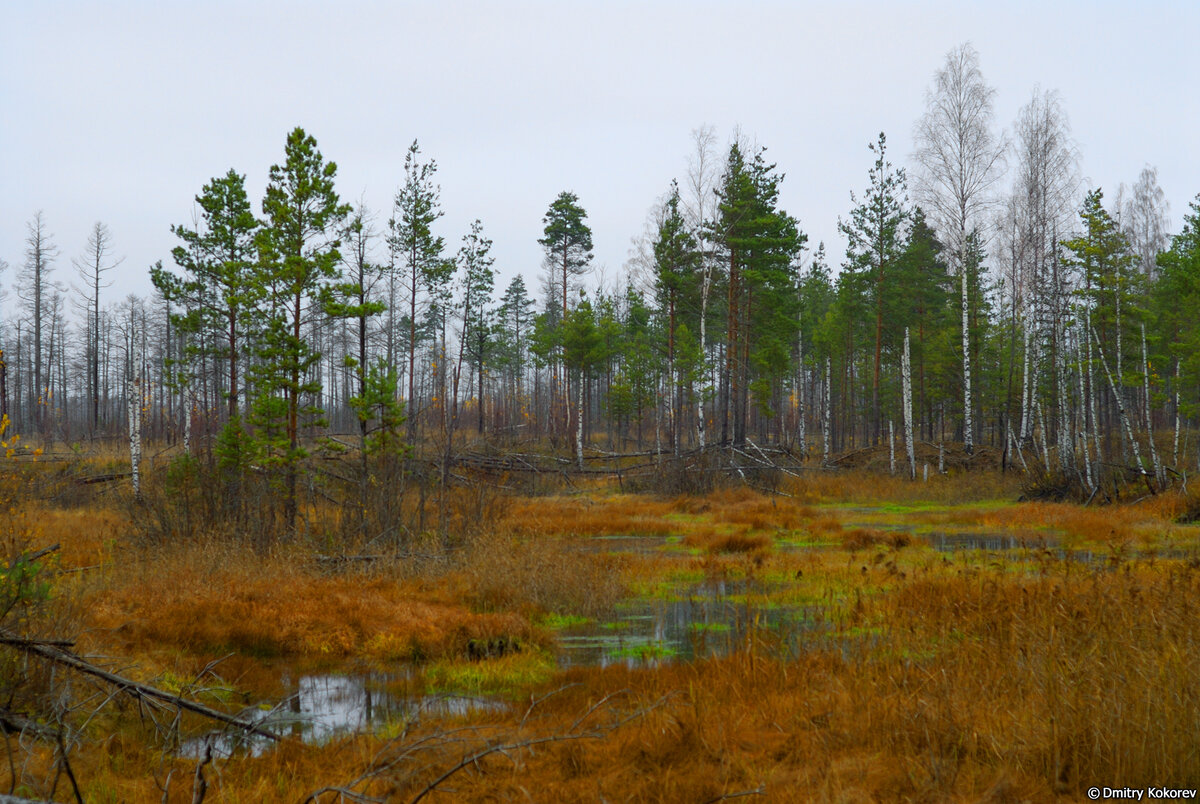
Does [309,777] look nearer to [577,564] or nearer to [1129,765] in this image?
[1129,765]

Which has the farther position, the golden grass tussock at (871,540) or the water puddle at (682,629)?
the golden grass tussock at (871,540)

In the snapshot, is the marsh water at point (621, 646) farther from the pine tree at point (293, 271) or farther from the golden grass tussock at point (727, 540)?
the pine tree at point (293, 271)

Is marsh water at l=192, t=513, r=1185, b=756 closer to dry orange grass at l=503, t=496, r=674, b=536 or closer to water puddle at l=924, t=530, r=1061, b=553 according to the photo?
water puddle at l=924, t=530, r=1061, b=553

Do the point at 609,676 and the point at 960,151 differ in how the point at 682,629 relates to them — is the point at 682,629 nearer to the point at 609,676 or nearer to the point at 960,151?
the point at 609,676

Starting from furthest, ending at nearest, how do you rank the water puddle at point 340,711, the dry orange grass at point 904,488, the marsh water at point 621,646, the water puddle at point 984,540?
the dry orange grass at point 904,488 < the water puddle at point 984,540 < the marsh water at point 621,646 < the water puddle at point 340,711

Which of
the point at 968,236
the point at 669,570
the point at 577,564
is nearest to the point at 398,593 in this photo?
the point at 577,564

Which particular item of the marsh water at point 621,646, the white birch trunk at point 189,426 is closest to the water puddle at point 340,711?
the marsh water at point 621,646

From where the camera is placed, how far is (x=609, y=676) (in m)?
6.10

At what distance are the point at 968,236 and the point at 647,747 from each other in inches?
1048

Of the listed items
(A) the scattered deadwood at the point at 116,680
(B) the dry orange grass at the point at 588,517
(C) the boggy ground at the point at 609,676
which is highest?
→ (A) the scattered deadwood at the point at 116,680

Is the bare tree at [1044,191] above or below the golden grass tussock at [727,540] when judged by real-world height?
above

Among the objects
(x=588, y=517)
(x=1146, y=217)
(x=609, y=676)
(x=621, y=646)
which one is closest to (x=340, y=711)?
(x=609, y=676)

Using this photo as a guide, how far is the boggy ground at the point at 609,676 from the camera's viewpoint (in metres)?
3.68

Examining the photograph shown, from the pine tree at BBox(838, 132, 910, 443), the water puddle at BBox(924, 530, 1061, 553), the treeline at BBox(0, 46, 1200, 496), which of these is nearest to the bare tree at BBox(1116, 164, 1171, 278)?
the treeline at BBox(0, 46, 1200, 496)
